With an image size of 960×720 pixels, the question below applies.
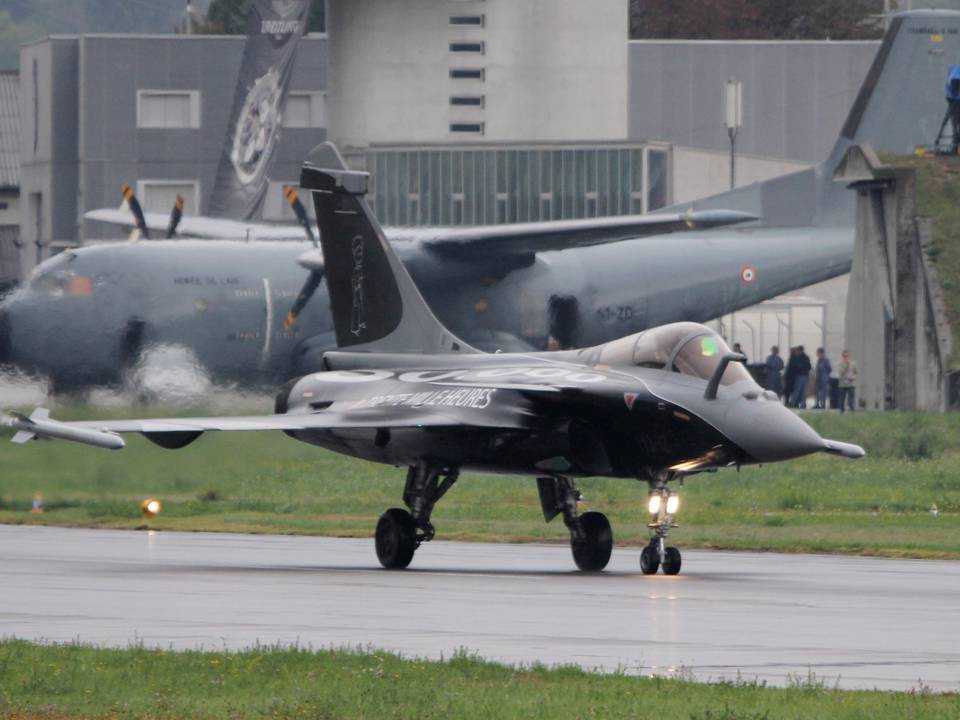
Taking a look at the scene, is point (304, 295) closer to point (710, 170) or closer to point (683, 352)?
point (683, 352)

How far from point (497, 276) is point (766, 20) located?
60.7 m

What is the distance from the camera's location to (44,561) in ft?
74.7

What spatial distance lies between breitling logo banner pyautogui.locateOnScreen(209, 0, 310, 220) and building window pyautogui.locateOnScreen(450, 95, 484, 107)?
1160cm

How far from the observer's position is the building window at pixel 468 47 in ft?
274

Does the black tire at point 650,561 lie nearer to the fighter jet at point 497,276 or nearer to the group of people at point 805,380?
the fighter jet at point 497,276

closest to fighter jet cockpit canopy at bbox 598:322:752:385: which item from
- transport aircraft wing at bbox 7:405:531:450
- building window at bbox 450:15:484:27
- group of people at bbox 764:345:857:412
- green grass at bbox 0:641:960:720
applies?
transport aircraft wing at bbox 7:405:531:450

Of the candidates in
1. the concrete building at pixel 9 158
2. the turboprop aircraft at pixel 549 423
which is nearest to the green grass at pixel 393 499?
the turboprop aircraft at pixel 549 423

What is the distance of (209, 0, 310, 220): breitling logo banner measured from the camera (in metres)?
72.8

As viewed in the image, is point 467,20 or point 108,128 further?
point 108,128

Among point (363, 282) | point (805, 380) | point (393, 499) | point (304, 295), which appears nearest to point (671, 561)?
point (363, 282)

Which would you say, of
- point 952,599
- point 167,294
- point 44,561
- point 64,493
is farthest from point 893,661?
point 167,294

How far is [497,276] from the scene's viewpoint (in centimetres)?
4912

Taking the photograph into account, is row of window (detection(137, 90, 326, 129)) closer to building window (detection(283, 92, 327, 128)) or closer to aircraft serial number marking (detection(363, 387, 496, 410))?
building window (detection(283, 92, 327, 128))

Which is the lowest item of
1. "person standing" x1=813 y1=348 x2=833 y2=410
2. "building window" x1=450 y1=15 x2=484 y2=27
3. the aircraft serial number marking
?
"person standing" x1=813 y1=348 x2=833 y2=410
